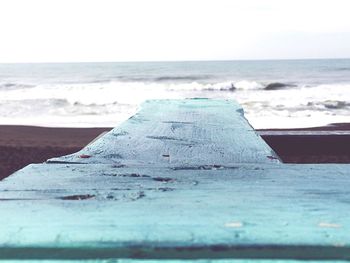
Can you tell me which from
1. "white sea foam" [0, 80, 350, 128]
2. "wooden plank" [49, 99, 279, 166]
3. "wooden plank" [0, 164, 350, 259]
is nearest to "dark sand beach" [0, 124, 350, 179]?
"wooden plank" [49, 99, 279, 166]

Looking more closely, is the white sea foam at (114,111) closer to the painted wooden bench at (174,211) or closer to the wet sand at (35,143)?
the wet sand at (35,143)

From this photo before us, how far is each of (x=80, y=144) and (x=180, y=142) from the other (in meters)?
6.04

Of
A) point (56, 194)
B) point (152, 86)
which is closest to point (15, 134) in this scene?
point (56, 194)

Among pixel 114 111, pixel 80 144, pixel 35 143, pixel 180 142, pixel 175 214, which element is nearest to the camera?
pixel 175 214

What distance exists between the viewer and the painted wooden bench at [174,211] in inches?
22.8

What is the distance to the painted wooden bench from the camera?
22.8 inches

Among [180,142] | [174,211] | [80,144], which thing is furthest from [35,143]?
[174,211]

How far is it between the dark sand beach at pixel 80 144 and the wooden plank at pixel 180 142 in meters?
0.34

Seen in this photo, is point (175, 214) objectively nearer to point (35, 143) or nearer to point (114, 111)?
point (35, 143)

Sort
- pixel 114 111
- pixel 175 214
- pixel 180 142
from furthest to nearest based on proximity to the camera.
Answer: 1. pixel 114 111
2. pixel 180 142
3. pixel 175 214

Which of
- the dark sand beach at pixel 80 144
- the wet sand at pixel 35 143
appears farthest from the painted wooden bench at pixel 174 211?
the wet sand at pixel 35 143

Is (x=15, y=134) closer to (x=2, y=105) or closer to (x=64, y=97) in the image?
(x=2, y=105)

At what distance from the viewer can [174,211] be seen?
0.72 meters

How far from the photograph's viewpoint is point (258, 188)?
902 mm
